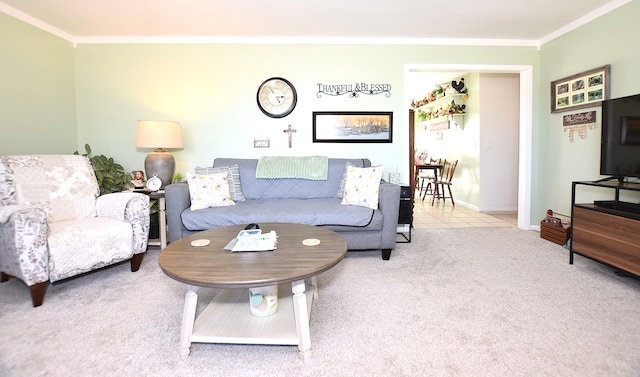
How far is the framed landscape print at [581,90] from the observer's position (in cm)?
293

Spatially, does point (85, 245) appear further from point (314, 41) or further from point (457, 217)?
point (457, 217)

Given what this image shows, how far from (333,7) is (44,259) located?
2.90 metres

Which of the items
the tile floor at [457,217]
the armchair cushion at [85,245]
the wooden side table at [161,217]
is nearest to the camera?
the armchair cushion at [85,245]

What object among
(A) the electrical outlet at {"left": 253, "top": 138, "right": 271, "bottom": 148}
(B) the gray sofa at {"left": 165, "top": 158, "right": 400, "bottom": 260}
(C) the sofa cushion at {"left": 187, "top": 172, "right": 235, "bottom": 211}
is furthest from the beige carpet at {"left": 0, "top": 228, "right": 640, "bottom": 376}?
(A) the electrical outlet at {"left": 253, "top": 138, "right": 271, "bottom": 148}

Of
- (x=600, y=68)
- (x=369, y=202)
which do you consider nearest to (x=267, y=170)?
(x=369, y=202)

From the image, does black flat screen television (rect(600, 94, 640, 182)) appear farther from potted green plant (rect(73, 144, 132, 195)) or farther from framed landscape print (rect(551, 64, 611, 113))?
potted green plant (rect(73, 144, 132, 195))

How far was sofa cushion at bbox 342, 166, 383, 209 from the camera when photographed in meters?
2.89

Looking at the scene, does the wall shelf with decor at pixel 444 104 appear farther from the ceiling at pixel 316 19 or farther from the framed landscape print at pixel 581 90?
the framed landscape print at pixel 581 90

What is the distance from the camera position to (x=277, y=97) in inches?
146

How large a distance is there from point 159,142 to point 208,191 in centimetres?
79

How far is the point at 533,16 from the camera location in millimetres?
3107

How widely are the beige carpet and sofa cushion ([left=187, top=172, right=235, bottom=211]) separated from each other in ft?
2.17

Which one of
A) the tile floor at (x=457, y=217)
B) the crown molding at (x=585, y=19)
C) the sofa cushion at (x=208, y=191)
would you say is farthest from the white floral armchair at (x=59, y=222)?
the crown molding at (x=585, y=19)

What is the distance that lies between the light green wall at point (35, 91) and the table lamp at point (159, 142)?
3.18 feet
